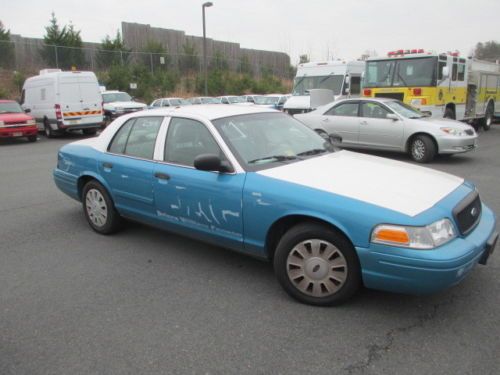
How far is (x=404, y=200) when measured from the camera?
3.32m

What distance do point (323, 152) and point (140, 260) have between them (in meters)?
2.14

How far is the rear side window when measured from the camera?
475 cm

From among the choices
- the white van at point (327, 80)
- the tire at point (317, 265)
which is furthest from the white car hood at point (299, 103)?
the tire at point (317, 265)

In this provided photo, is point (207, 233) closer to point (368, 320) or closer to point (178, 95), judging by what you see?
point (368, 320)

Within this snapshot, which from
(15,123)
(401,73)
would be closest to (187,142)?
(401,73)

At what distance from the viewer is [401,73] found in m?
13.1

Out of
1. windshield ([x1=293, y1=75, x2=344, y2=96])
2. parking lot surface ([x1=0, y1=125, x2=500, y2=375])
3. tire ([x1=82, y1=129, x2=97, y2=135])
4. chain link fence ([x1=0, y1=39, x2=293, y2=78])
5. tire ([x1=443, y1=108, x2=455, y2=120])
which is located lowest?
parking lot surface ([x1=0, y1=125, x2=500, y2=375])

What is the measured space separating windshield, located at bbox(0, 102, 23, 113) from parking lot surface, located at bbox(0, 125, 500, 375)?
1370cm

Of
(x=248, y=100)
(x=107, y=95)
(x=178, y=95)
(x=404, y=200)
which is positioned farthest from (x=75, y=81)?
(x=178, y=95)

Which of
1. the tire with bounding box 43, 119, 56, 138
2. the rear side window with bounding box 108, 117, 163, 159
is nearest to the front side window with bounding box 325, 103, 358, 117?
the rear side window with bounding box 108, 117, 163, 159

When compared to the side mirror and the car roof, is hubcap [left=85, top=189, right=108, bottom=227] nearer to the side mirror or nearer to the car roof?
the car roof

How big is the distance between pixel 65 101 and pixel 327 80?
968 cm

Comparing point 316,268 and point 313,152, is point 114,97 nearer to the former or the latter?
point 313,152

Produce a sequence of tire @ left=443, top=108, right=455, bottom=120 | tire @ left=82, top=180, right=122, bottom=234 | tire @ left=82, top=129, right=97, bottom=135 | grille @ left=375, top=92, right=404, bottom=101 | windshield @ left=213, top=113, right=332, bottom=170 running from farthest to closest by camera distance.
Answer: tire @ left=82, top=129, right=97, bottom=135 → tire @ left=443, top=108, right=455, bottom=120 → grille @ left=375, top=92, right=404, bottom=101 → tire @ left=82, top=180, right=122, bottom=234 → windshield @ left=213, top=113, right=332, bottom=170
